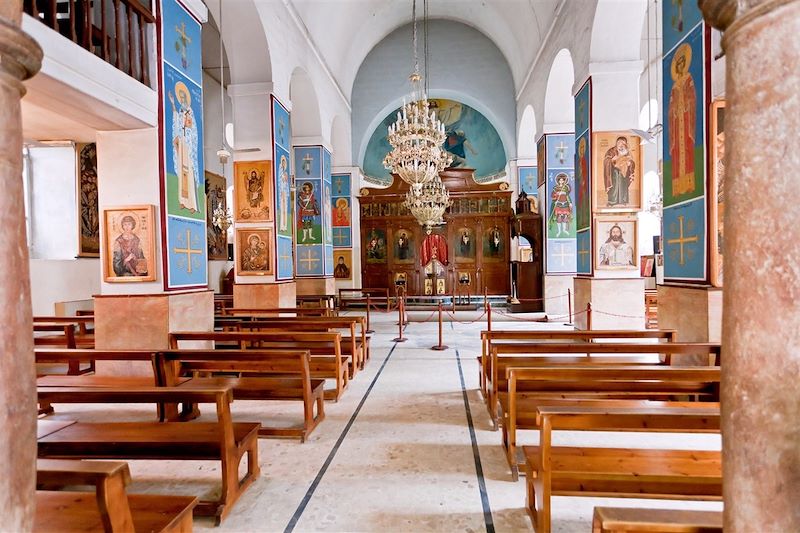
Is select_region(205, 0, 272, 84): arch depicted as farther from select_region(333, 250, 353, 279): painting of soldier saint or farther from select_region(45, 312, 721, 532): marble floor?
select_region(333, 250, 353, 279): painting of soldier saint

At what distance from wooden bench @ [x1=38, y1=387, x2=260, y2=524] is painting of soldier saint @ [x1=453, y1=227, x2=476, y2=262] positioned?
1565 centimetres

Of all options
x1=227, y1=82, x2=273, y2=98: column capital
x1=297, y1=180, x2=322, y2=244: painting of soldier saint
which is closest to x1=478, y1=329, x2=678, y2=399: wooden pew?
x1=227, y1=82, x2=273, y2=98: column capital

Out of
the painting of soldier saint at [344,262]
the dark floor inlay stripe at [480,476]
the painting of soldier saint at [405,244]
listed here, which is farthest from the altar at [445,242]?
the dark floor inlay stripe at [480,476]

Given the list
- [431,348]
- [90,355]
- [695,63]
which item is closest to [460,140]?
[431,348]

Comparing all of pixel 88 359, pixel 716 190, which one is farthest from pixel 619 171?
pixel 88 359

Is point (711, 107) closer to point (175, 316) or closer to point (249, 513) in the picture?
point (249, 513)

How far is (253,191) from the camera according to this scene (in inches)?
358

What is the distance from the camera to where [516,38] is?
14648 millimetres

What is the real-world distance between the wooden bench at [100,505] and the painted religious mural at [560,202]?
12.3m

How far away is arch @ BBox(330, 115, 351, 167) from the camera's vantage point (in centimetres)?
1650

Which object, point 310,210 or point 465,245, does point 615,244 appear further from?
point 465,245

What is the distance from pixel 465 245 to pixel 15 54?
1712cm

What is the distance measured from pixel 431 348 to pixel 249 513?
560 centimetres

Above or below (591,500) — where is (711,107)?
above
